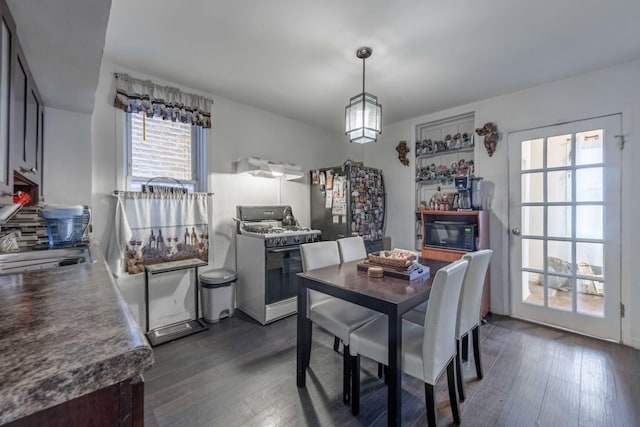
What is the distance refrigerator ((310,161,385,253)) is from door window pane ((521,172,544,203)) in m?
1.74

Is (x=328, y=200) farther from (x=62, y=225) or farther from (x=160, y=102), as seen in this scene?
(x=62, y=225)

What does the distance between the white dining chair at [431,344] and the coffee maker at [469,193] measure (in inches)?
74.5

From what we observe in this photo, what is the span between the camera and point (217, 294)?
2.91m

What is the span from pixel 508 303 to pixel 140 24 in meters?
4.35

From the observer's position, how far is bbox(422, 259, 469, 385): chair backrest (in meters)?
1.36

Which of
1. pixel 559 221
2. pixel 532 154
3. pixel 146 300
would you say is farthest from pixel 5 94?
pixel 559 221

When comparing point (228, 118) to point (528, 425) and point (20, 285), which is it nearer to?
point (20, 285)

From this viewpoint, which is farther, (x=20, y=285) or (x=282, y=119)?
(x=282, y=119)

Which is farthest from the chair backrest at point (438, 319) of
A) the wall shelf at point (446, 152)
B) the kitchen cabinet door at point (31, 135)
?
the wall shelf at point (446, 152)

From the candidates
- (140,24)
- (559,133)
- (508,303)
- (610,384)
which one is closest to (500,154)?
(559,133)

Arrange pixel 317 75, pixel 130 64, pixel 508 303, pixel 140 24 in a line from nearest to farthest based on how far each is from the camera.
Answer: pixel 140 24
pixel 130 64
pixel 317 75
pixel 508 303

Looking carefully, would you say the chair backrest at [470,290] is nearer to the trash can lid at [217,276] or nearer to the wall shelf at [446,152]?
the wall shelf at [446,152]

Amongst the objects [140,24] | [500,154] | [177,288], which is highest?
[140,24]

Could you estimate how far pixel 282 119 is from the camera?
3.84 meters
